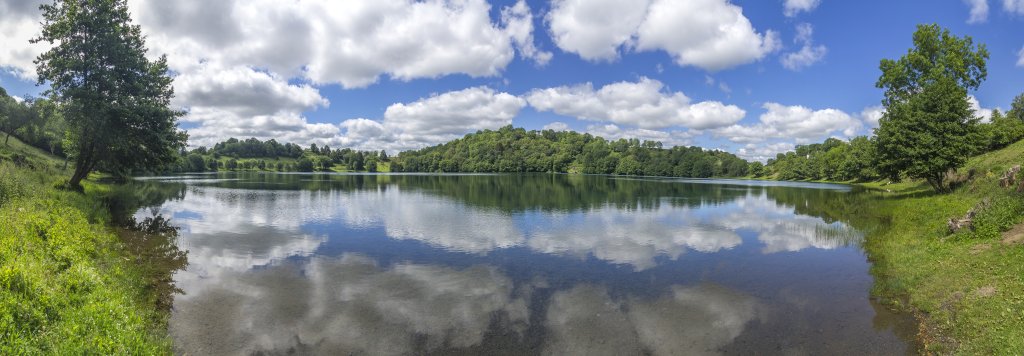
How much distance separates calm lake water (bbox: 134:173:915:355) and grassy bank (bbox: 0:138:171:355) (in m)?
1.51

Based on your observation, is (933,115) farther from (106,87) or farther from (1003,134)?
(106,87)

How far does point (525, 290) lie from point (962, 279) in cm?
1604

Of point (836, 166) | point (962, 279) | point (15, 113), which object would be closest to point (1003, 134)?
point (962, 279)

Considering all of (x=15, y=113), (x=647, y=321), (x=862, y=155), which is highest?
(x=15, y=113)

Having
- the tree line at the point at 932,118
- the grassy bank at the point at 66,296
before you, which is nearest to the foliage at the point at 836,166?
the tree line at the point at 932,118

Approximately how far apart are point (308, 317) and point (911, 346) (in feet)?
62.3

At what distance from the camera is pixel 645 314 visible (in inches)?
623

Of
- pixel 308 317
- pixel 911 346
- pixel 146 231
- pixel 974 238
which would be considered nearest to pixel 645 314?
pixel 911 346

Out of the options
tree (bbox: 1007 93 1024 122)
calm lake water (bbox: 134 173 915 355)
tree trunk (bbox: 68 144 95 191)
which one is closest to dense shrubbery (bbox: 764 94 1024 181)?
tree (bbox: 1007 93 1024 122)

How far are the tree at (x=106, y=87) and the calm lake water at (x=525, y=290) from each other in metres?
12.9

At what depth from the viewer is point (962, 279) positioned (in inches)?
631

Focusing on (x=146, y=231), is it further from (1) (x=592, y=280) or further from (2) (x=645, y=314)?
(2) (x=645, y=314)

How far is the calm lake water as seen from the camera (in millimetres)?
13422

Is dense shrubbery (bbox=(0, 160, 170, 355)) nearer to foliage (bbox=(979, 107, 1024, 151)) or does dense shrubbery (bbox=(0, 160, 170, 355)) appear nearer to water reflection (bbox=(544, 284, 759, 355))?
water reflection (bbox=(544, 284, 759, 355))
